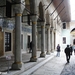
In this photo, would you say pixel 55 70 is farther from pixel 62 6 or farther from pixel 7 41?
pixel 62 6

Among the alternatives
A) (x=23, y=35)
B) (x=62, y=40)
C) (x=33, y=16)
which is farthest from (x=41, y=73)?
(x=62, y=40)

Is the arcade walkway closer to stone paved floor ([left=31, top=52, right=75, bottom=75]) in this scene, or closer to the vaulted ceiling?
stone paved floor ([left=31, top=52, right=75, bottom=75])

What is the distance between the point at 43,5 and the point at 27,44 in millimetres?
7244

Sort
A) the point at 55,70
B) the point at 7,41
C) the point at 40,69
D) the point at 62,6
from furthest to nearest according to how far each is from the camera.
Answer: the point at 62,6
the point at 7,41
the point at 40,69
the point at 55,70

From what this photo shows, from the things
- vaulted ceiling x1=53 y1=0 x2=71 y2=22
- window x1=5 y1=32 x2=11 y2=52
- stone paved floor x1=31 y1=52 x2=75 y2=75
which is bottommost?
stone paved floor x1=31 y1=52 x2=75 y2=75

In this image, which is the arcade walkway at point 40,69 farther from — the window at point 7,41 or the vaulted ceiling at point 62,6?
the vaulted ceiling at point 62,6

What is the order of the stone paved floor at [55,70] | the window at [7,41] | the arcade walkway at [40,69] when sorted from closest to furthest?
1. the arcade walkway at [40,69]
2. the stone paved floor at [55,70]
3. the window at [7,41]

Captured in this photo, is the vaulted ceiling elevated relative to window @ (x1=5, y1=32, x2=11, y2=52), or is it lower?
elevated

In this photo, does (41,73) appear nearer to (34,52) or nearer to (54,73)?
(54,73)

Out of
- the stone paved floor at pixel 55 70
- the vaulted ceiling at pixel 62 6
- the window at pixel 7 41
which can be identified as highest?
the vaulted ceiling at pixel 62 6

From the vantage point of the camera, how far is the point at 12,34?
15.5 metres

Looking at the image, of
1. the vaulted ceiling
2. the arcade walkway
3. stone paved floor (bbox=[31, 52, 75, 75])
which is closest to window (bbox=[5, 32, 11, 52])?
the arcade walkway

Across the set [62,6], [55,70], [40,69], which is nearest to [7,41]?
[40,69]

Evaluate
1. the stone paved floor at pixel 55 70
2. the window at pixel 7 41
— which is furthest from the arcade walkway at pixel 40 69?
the window at pixel 7 41
